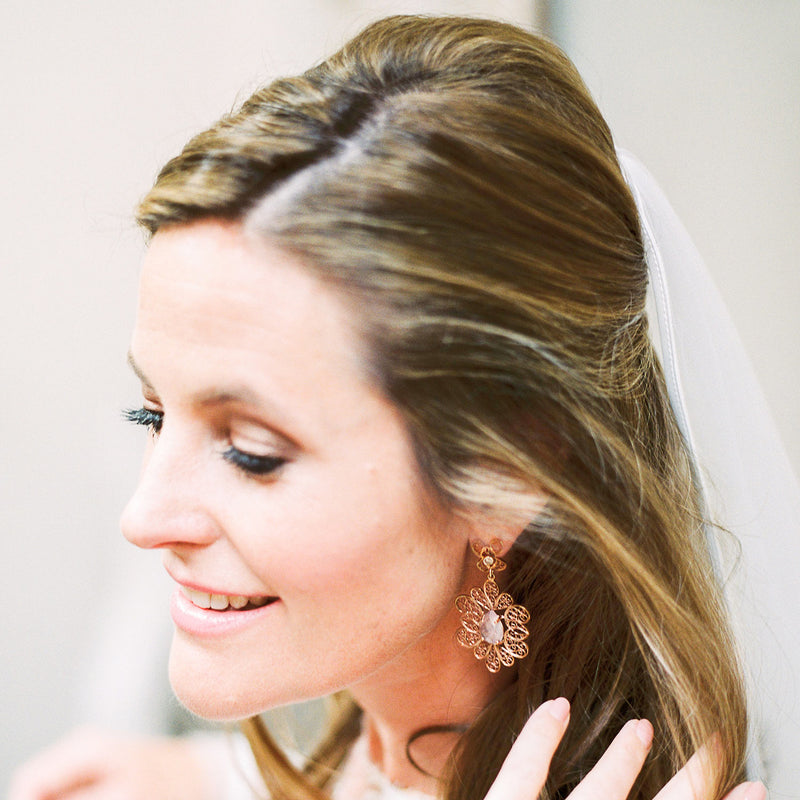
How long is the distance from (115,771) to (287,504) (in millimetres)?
470

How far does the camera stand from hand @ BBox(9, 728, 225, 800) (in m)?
0.88

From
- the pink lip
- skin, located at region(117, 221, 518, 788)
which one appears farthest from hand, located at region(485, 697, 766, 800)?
the pink lip

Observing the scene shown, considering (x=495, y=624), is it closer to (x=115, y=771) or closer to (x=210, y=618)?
(x=210, y=618)

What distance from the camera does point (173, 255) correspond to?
0.70 metres

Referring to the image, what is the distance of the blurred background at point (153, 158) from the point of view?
1.15 m

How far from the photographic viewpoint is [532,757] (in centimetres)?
71

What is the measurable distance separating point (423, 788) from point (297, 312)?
575 mm

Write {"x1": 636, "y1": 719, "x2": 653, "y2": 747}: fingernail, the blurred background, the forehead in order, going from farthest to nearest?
1. the blurred background
2. {"x1": 636, "y1": 719, "x2": 653, "y2": 747}: fingernail
3. the forehead

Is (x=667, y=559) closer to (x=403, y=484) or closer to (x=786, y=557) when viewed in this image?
(x=786, y=557)

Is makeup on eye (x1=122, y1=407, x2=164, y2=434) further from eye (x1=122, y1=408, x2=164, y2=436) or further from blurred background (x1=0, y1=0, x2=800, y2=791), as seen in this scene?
blurred background (x1=0, y1=0, x2=800, y2=791)

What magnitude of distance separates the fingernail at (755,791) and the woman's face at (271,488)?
1.02 ft

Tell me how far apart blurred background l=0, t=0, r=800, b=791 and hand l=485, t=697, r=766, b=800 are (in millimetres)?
545

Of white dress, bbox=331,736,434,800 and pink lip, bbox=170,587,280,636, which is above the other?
pink lip, bbox=170,587,280,636

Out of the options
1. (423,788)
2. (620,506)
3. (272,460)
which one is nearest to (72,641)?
(423,788)
